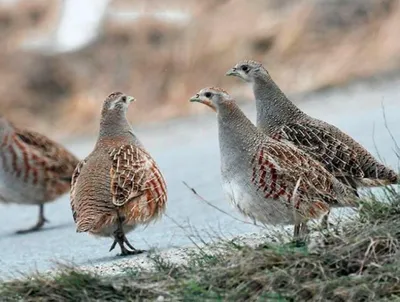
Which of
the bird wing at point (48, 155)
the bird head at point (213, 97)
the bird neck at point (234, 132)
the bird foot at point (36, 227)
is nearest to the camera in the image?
the bird neck at point (234, 132)

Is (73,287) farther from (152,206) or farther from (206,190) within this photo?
(206,190)

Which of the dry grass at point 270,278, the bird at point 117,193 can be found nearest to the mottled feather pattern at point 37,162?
the bird at point 117,193

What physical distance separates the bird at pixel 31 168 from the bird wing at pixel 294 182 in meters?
3.95

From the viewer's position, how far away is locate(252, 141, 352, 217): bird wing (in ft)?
23.8

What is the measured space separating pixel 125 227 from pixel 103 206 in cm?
26

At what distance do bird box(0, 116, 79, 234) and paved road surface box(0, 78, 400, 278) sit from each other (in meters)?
0.31

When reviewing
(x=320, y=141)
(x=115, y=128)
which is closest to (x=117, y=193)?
(x=115, y=128)

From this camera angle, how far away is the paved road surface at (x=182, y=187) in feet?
28.5

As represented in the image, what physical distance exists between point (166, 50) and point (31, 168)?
36.9ft

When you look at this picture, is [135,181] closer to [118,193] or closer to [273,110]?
[118,193]

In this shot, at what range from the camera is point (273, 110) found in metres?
8.48

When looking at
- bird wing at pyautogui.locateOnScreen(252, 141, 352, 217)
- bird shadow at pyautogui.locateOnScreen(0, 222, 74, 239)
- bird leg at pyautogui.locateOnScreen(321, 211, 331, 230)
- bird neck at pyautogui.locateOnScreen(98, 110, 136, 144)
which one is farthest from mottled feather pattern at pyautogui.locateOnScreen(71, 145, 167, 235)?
bird shadow at pyautogui.locateOnScreen(0, 222, 74, 239)

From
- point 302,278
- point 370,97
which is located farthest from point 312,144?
point 370,97

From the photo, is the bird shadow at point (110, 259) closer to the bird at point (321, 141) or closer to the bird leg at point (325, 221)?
the bird at point (321, 141)
